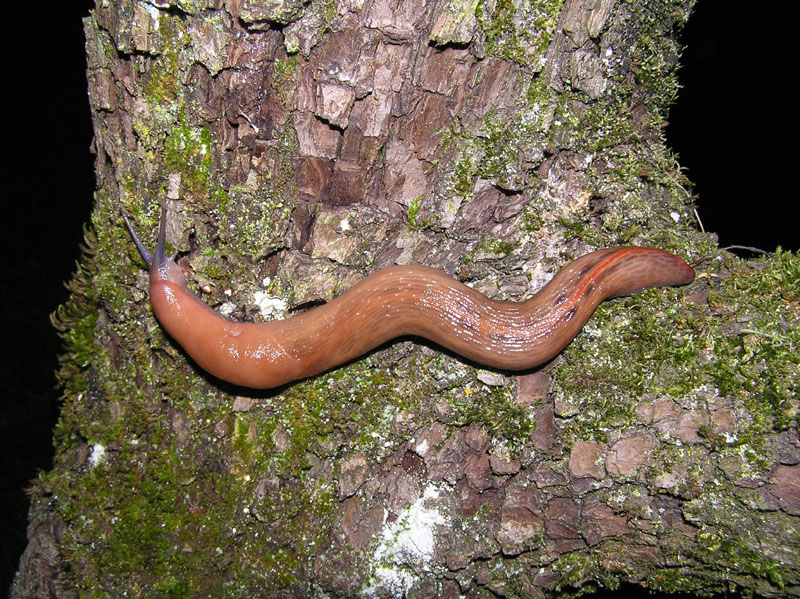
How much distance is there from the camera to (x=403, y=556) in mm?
2666

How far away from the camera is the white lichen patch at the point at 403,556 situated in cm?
267

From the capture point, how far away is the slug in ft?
8.88

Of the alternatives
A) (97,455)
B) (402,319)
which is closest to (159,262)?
(97,455)

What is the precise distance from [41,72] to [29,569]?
4902 millimetres

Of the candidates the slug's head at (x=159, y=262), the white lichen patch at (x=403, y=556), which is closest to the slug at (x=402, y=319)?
the slug's head at (x=159, y=262)

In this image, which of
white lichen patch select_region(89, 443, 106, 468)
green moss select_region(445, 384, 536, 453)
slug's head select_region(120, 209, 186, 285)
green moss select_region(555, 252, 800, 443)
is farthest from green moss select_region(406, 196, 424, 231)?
white lichen patch select_region(89, 443, 106, 468)

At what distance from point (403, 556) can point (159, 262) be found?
7.03 ft

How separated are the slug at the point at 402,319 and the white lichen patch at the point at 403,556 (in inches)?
37.0

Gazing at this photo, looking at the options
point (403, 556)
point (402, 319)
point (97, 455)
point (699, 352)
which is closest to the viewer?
point (699, 352)

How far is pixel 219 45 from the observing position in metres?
2.55

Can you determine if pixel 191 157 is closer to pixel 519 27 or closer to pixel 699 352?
pixel 519 27

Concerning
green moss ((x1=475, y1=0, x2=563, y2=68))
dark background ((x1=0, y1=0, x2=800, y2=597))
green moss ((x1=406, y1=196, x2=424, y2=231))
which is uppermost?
green moss ((x1=475, y1=0, x2=563, y2=68))

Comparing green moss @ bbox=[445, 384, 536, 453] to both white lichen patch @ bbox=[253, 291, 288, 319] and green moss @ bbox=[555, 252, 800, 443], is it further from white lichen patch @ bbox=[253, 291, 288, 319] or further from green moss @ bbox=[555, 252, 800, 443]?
white lichen patch @ bbox=[253, 291, 288, 319]

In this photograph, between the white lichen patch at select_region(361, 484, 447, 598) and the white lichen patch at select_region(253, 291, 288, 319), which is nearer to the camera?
the white lichen patch at select_region(361, 484, 447, 598)
